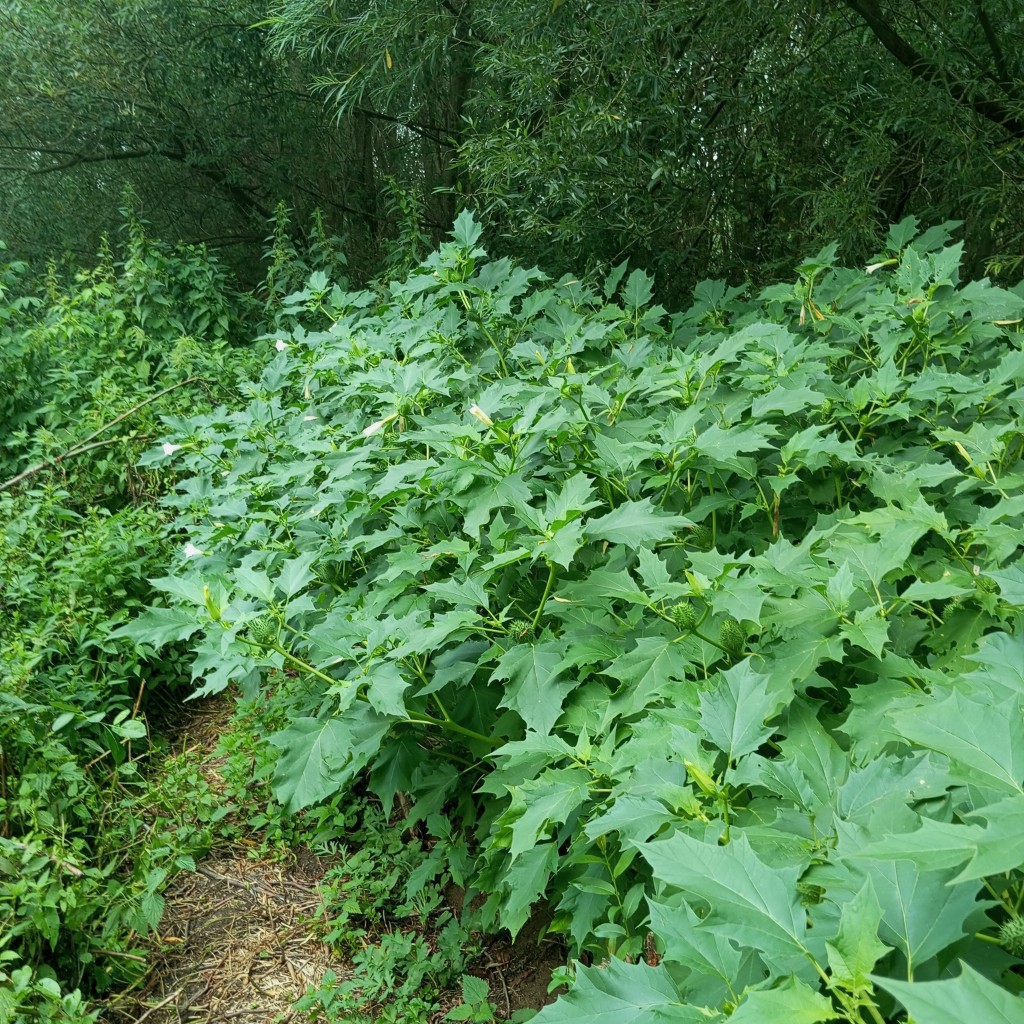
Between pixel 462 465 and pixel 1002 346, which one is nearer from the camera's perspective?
pixel 462 465

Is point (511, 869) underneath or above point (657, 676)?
underneath

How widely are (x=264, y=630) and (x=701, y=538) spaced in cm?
113

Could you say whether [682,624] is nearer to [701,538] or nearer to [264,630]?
[701,538]

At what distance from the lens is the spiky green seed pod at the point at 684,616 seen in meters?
1.60

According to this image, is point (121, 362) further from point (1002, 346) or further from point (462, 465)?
point (1002, 346)

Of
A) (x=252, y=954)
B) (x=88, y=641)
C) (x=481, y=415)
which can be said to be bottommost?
(x=252, y=954)

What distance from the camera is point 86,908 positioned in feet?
7.75

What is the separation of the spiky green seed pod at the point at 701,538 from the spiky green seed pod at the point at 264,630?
107cm

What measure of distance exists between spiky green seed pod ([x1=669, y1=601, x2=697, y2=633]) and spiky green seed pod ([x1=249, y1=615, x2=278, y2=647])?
96 cm

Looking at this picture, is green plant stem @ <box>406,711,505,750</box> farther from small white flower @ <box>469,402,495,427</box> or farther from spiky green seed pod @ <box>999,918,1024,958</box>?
spiky green seed pod @ <box>999,918,1024,958</box>

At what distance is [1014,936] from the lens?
2.59 feet

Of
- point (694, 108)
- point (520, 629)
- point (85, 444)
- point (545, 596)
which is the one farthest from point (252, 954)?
point (694, 108)

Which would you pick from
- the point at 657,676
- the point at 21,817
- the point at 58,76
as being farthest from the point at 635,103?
the point at 58,76

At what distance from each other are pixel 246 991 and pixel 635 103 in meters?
3.95
